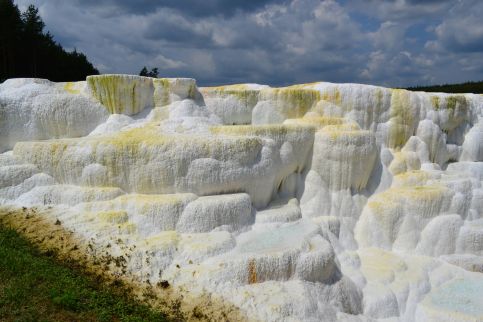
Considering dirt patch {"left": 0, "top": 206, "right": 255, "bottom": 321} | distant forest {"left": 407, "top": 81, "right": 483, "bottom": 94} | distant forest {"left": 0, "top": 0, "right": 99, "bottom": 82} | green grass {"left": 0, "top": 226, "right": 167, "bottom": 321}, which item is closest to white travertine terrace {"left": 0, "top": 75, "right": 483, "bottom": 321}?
dirt patch {"left": 0, "top": 206, "right": 255, "bottom": 321}

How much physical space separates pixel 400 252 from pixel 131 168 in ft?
33.4

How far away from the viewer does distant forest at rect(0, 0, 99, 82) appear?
2577cm

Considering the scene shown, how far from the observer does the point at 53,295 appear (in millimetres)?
8297

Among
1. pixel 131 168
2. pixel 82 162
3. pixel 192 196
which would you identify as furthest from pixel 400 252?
pixel 82 162

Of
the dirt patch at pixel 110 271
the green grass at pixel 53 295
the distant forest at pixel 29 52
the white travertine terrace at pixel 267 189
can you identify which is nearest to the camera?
the green grass at pixel 53 295

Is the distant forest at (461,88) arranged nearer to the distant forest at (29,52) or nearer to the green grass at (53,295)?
the distant forest at (29,52)

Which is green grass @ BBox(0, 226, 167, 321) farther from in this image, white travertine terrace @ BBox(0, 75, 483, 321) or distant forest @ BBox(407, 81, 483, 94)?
distant forest @ BBox(407, 81, 483, 94)

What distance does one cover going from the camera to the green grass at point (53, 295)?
7898 millimetres

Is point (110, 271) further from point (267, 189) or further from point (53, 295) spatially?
point (267, 189)

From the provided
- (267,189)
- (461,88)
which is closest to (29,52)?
(267,189)

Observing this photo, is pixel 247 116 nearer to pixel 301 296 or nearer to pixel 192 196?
pixel 192 196

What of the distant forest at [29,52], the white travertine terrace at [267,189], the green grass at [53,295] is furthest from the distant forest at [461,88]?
the green grass at [53,295]

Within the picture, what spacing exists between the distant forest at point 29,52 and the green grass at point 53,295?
21.2 m

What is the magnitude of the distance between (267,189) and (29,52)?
25.0 metres
